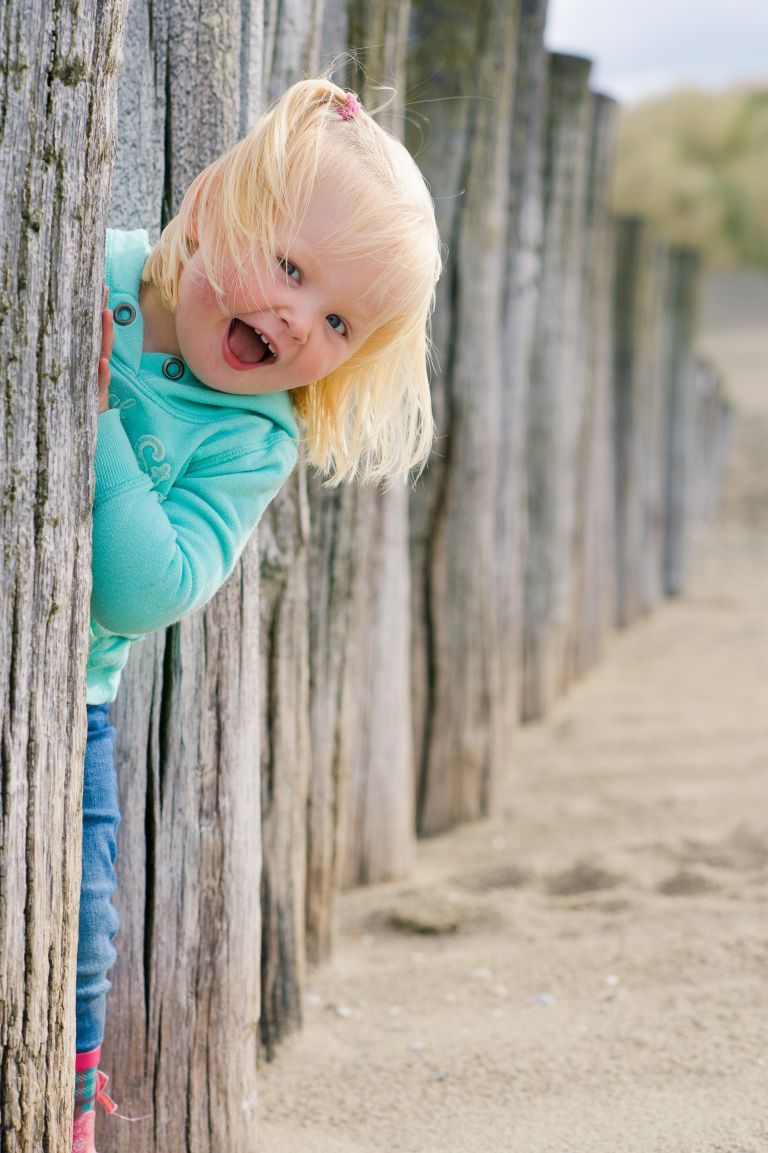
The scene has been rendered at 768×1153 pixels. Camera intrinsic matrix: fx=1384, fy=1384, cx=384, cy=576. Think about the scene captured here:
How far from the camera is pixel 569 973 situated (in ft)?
10.3

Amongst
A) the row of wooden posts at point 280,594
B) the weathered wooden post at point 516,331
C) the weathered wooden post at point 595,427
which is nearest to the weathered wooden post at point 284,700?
the row of wooden posts at point 280,594

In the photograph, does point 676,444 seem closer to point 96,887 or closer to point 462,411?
point 462,411

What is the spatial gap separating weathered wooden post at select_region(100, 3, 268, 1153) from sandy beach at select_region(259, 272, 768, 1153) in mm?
296

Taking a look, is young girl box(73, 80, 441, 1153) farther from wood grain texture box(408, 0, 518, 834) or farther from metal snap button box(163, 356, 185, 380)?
wood grain texture box(408, 0, 518, 834)

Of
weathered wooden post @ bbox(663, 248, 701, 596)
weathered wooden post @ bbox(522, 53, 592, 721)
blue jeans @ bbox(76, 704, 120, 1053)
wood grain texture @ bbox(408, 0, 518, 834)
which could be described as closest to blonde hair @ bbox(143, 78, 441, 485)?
blue jeans @ bbox(76, 704, 120, 1053)

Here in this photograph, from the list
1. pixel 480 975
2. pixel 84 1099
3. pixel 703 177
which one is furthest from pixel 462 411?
pixel 703 177

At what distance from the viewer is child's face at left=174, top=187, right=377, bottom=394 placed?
74.8 inches

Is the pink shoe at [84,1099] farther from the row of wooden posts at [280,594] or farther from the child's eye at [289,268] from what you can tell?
the child's eye at [289,268]

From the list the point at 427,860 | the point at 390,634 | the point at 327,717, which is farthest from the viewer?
the point at 427,860

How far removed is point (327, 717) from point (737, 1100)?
126 centimetres

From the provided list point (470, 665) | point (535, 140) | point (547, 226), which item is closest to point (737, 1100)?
point (470, 665)

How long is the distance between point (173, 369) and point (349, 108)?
46cm

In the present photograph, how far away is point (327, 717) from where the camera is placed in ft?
10.7

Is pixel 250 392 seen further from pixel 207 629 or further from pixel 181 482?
pixel 207 629
